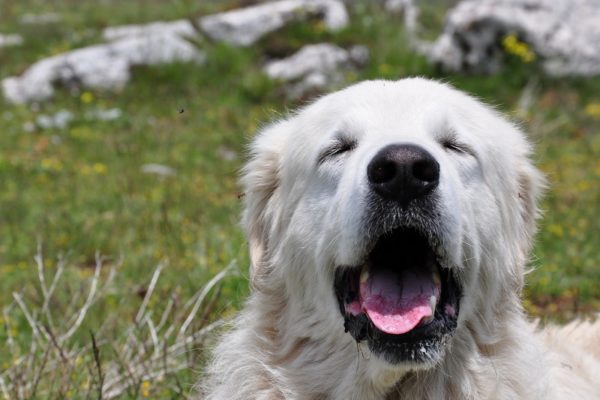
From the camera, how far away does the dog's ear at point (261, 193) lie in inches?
132

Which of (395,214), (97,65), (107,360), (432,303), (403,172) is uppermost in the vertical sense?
(403,172)

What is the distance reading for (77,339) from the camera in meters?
4.36

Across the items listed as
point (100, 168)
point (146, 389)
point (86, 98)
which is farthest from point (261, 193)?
point (86, 98)

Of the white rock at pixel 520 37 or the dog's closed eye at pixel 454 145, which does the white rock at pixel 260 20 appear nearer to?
the white rock at pixel 520 37

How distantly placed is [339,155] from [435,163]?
1.64ft

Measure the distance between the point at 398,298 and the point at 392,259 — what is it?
164 millimetres

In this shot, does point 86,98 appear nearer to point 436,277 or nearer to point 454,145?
point 454,145

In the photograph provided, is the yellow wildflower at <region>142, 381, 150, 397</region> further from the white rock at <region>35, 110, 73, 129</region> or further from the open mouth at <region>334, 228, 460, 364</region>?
the white rock at <region>35, 110, 73, 129</region>

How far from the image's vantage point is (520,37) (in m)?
11.4

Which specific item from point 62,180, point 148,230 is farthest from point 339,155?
point 62,180

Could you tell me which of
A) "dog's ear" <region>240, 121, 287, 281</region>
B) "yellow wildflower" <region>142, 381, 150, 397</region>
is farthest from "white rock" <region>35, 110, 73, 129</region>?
"dog's ear" <region>240, 121, 287, 281</region>

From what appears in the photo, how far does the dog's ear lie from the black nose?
795 mm

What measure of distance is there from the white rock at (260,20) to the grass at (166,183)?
30 centimetres

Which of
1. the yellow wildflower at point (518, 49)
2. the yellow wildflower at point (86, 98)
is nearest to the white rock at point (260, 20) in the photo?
the yellow wildflower at point (86, 98)
